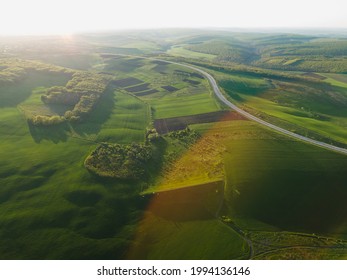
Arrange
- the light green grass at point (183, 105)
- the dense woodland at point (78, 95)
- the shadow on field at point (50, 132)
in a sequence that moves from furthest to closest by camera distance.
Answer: the light green grass at point (183, 105) < the dense woodland at point (78, 95) < the shadow on field at point (50, 132)

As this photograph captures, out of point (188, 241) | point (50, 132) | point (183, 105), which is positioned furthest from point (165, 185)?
point (183, 105)

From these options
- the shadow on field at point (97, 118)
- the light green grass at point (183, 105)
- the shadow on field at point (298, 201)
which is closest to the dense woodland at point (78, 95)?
the shadow on field at point (97, 118)

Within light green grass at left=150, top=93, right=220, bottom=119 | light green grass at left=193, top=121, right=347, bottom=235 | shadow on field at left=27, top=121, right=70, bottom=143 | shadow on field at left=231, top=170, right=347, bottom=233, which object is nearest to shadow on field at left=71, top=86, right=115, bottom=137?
shadow on field at left=27, top=121, right=70, bottom=143

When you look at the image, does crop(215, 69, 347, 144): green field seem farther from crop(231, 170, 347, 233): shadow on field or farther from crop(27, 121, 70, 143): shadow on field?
crop(27, 121, 70, 143): shadow on field

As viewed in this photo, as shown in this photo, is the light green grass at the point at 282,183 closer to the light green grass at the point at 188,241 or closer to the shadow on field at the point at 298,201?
the shadow on field at the point at 298,201

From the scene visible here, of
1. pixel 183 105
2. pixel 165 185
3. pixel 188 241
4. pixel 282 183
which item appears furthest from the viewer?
pixel 183 105

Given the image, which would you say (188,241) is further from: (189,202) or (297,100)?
(297,100)

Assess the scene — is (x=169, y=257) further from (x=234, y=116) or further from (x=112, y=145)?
(x=234, y=116)
